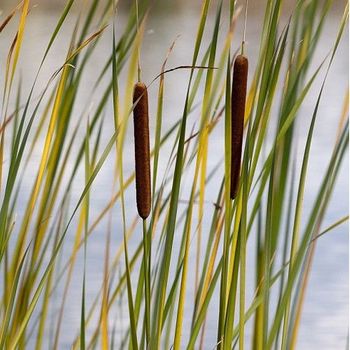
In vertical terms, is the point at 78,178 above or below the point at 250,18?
below

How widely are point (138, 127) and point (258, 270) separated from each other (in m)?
0.21

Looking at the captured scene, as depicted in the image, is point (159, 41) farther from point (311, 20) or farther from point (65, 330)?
point (311, 20)

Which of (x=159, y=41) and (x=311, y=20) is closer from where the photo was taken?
(x=311, y=20)

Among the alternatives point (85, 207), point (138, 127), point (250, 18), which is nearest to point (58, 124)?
point (85, 207)

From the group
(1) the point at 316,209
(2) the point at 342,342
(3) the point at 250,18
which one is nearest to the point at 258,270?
(1) the point at 316,209

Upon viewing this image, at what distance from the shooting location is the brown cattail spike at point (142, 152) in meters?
0.65

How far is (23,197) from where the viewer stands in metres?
2.91

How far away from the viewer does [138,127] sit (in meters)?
0.67

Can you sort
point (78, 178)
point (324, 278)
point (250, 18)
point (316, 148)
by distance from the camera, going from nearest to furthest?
point (324, 278)
point (78, 178)
point (316, 148)
point (250, 18)

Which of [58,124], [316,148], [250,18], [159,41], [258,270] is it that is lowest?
[258,270]

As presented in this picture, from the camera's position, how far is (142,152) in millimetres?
655

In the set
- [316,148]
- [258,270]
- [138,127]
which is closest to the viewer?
[138,127]

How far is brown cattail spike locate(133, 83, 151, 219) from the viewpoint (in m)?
0.65

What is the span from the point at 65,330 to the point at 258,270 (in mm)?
1561
